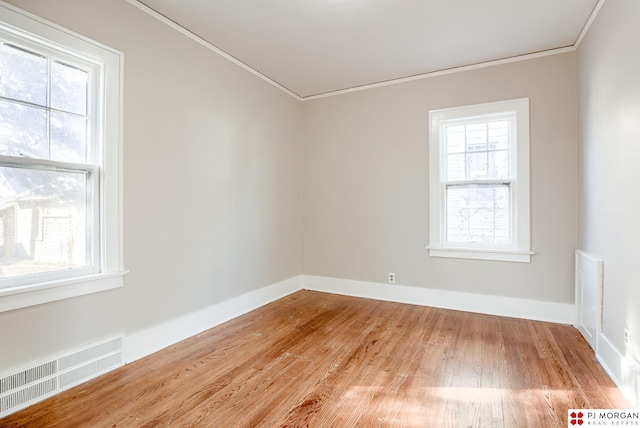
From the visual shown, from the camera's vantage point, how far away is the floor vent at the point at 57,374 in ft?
5.90

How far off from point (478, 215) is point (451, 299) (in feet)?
3.36

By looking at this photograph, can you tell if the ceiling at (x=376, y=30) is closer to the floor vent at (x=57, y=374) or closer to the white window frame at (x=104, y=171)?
the white window frame at (x=104, y=171)

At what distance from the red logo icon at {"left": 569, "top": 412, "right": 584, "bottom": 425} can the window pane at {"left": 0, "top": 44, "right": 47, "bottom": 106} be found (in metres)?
3.67

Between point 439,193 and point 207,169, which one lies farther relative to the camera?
point 439,193

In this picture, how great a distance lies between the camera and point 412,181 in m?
3.86

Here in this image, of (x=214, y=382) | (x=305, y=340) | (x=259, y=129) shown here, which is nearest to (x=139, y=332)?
(x=214, y=382)

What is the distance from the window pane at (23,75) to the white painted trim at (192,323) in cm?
175

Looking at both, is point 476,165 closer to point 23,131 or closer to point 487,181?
point 487,181

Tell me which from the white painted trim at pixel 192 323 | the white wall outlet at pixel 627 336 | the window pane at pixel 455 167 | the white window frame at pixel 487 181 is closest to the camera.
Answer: the white wall outlet at pixel 627 336

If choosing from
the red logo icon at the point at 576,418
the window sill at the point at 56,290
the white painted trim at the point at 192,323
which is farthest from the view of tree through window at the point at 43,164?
the red logo icon at the point at 576,418

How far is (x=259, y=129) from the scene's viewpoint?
3.78 meters

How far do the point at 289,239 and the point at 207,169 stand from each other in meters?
1.67

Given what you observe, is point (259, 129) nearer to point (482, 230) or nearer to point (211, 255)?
point (211, 255)

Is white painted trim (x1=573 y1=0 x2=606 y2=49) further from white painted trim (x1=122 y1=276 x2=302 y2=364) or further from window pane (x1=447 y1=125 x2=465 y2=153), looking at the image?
white painted trim (x1=122 y1=276 x2=302 y2=364)
